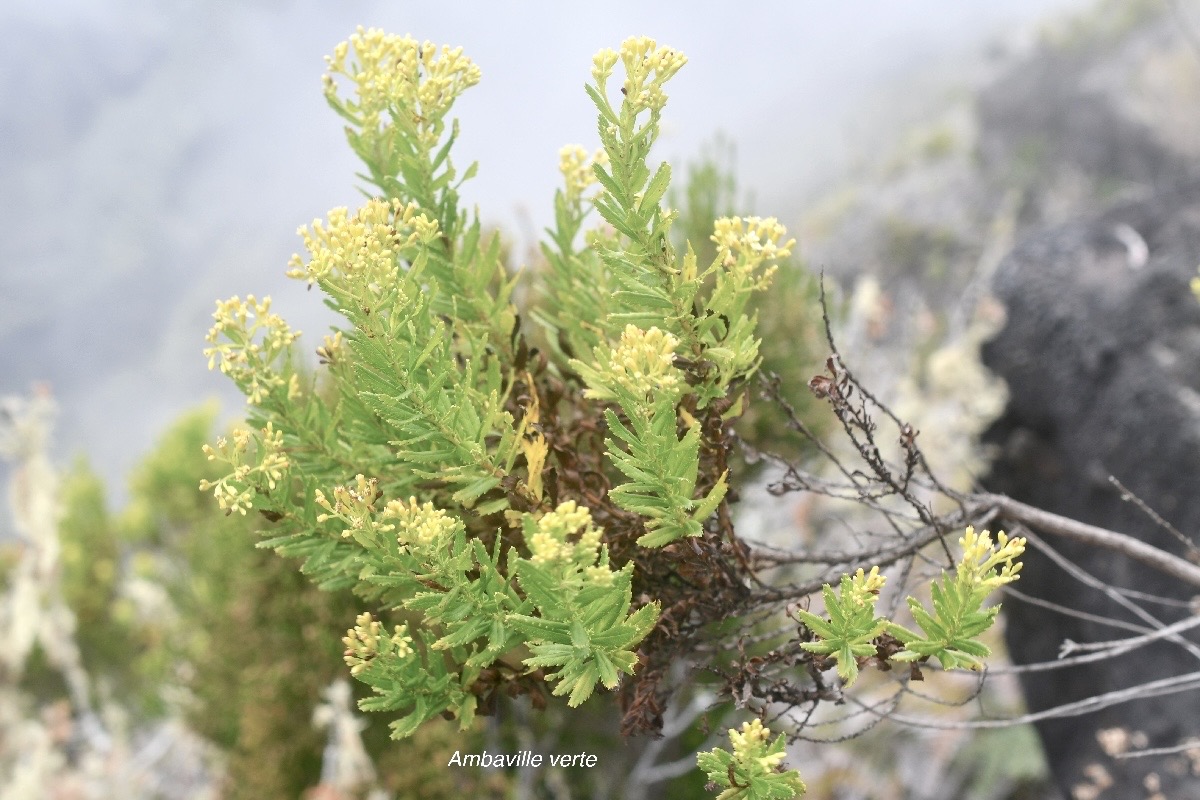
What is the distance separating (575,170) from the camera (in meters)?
1.61

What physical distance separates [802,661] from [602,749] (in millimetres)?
4151

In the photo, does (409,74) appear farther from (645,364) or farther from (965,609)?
(965,609)

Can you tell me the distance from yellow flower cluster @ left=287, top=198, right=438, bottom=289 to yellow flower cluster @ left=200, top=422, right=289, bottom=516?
0.28m

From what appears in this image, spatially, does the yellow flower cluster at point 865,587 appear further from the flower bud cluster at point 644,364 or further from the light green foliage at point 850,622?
the flower bud cluster at point 644,364

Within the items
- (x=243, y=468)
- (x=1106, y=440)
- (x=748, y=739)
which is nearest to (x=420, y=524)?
(x=243, y=468)

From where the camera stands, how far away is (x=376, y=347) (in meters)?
1.11

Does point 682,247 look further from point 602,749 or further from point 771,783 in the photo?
point 771,783

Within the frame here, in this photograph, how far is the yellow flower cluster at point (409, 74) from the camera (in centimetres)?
144

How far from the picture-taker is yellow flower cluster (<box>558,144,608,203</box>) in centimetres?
159

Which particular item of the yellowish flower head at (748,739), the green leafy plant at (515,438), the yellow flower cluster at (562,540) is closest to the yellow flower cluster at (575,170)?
the green leafy plant at (515,438)

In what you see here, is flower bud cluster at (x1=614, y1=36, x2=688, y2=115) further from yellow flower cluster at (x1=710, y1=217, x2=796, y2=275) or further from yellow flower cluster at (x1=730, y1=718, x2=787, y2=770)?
yellow flower cluster at (x1=730, y1=718, x2=787, y2=770)

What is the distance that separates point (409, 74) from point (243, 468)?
752 mm

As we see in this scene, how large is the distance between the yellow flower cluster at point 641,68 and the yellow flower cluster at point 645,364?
1.08ft

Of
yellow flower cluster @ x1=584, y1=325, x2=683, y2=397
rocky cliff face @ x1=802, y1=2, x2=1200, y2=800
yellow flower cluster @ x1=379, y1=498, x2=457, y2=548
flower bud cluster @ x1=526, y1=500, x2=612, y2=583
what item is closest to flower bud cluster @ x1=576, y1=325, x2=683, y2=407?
yellow flower cluster @ x1=584, y1=325, x2=683, y2=397
